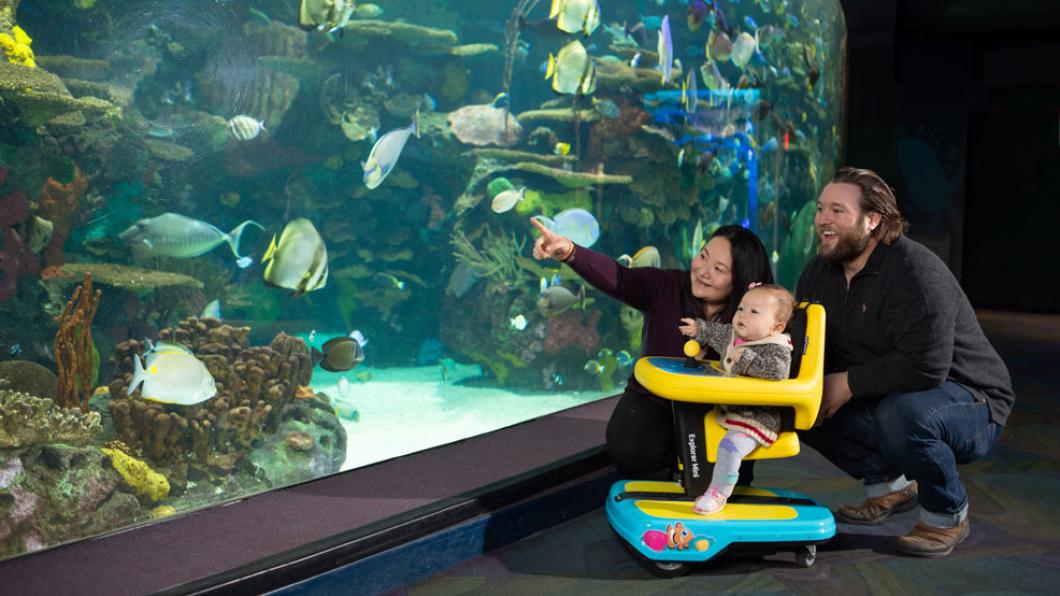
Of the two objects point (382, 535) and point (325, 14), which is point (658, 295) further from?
point (325, 14)

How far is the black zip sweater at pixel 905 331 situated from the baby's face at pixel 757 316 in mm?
500

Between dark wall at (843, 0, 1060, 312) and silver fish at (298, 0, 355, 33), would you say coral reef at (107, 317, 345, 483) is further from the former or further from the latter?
dark wall at (843, 0, 1060, 312)

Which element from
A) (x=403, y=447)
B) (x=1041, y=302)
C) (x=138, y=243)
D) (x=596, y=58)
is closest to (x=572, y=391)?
(x=403, y=447)

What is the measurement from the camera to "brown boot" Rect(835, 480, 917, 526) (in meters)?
3.57

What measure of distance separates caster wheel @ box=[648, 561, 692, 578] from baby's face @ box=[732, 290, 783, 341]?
31.2 inches

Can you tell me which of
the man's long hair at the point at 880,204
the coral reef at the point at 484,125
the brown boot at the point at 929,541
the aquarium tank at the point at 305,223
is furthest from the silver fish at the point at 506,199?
the brown boot at the point at 929,541

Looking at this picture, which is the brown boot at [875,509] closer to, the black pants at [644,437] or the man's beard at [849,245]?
the black pants at [644,437]

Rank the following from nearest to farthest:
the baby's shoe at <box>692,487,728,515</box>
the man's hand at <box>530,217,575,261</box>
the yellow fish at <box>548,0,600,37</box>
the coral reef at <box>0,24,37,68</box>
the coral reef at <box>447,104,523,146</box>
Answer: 1. the coral reef at <box>0,24,37,68</box>
2. the baby's shoe at <box>692,487,728,515</box>
3. the man's hand at <box>530,217,575,261</box>
4. the coral reef at <box>447,104,523,146</box>
5. the yellow fish at <box>548,0,600,37</box>

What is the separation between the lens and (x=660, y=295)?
3.57 meters

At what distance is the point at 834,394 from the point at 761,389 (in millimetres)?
541

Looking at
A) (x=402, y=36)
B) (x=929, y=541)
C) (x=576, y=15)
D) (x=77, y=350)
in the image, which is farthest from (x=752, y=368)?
(x=576, y=15)

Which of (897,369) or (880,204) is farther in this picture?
(880,204)

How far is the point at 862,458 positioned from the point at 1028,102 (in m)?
9.96

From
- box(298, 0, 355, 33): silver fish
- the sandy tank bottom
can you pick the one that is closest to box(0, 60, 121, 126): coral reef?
box(298, 0, 355, 33): silver fish
